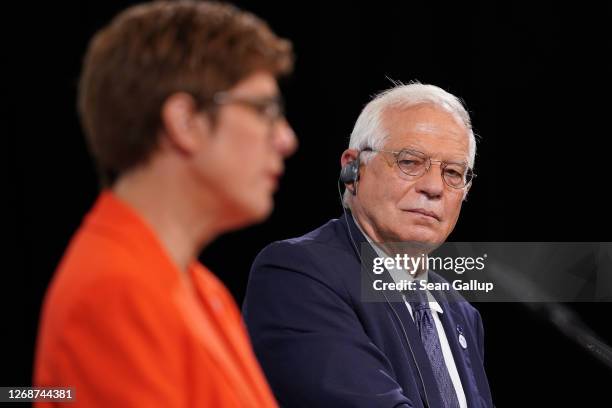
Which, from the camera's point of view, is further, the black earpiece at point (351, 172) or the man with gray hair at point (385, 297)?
the black earpiece at point (351, 172)

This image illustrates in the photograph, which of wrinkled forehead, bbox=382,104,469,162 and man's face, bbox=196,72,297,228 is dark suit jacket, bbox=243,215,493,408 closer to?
wrinkled forehead, bbox=382,104,469,162

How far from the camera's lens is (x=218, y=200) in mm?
1150

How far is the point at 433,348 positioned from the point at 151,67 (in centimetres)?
141

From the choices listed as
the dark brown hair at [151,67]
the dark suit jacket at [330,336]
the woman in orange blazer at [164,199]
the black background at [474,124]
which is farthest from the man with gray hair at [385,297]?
the dark brown hair at [151,67]

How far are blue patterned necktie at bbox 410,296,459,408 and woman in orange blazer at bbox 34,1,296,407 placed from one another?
1.09 metres

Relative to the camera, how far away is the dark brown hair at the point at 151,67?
43.1 inches

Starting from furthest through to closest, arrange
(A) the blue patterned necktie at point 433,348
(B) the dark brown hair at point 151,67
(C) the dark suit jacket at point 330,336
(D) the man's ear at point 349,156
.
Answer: (D) the man's ear at point 349,156 < (A) the blue patterned necktie at point 433,348 < (C) the dark suit jacket at point 330,336 < (B) the dark brown hair at point 151,67

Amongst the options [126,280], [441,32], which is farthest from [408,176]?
[126,280]

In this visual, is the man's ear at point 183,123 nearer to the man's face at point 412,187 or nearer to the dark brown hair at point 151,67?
the dark brown hair at point 151,67

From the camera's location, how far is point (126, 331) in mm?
972

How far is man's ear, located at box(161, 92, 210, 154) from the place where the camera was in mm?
1099

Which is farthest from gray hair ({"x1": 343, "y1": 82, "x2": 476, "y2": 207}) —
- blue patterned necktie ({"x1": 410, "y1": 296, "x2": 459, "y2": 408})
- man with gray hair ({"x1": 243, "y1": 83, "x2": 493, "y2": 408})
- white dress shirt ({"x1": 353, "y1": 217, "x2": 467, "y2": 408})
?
blue patterned necktie ({"x1": 410, "y1": 296, "x2": 459, "y2": 408})

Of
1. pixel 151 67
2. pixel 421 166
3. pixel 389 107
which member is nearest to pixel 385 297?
pixel 421 166

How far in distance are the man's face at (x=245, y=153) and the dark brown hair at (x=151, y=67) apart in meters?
0.03
